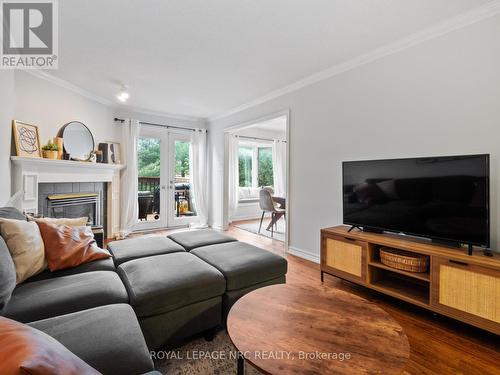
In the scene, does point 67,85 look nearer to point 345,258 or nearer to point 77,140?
point 77,140

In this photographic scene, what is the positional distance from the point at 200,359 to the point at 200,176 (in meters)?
Result: 4.30

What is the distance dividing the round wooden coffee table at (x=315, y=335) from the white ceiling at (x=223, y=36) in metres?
2.14

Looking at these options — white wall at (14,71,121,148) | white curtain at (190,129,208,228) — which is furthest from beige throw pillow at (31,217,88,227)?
white curtain at (190,129,208,228)

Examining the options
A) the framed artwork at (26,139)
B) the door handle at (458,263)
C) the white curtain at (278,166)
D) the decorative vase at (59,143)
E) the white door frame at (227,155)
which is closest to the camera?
the door handle at (458,263)

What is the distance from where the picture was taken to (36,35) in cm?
237

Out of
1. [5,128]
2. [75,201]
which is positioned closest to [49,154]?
[5,128]

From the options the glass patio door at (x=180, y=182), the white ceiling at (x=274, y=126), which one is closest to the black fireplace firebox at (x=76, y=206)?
the glass patio door at (x=180, y=182)

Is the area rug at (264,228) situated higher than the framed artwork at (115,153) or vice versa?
the framed artwork at (115,153)

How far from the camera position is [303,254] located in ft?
11.5

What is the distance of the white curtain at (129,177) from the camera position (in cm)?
468

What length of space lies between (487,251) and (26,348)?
2.59 metres

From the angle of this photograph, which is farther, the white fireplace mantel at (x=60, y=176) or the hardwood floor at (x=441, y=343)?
the white fireplace mantel at (x=60, y=176)

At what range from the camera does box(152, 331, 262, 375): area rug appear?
4.84 feet

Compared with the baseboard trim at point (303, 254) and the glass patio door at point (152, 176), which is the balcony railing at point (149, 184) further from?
the baseboard trim at point (303, 254)
